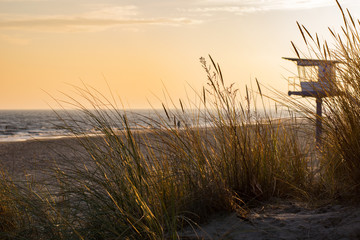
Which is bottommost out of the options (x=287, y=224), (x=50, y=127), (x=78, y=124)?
(x=287, y=224)

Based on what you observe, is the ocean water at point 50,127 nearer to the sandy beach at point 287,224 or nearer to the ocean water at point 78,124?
the ocean water at point 78,124

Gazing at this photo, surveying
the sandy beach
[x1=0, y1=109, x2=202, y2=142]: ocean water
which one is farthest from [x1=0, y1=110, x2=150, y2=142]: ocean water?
the sandy beach

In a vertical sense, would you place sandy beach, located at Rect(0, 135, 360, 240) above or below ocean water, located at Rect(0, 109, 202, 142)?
below

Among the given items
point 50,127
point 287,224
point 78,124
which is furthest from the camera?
point 50,127

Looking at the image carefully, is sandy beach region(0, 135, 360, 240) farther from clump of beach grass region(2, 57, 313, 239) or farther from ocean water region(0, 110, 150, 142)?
ocean water region(0, 110, 150, 142)

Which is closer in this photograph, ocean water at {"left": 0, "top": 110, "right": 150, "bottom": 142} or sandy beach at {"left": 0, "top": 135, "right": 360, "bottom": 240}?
sandy beach at {"left": 0, "top": 135, "right": 360, "bottom": 240}

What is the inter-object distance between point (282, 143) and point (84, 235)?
1.88 meters

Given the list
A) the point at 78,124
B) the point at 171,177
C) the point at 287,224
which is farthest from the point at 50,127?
the point at 287,224

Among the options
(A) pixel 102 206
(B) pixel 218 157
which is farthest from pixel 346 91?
(A) pixel 102 206

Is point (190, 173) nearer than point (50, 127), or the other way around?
point (190, 173)

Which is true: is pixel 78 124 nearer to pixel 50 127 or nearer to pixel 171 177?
pixel 171 177

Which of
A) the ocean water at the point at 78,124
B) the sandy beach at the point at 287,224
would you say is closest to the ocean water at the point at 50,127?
the ocean water at the point at 78,124

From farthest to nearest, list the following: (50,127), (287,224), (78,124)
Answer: (50,127)
(78,124)
(287,224)

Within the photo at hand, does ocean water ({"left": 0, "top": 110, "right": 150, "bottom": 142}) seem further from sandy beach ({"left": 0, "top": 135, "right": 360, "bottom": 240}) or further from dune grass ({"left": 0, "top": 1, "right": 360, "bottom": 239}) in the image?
sandy beach ({"left": 0, "top": 135, "right": 360, "bottom": 240})
